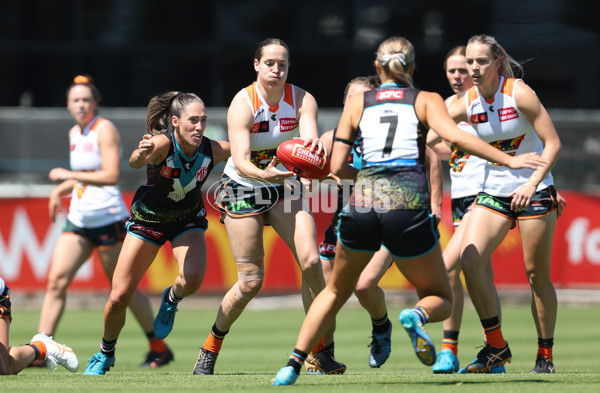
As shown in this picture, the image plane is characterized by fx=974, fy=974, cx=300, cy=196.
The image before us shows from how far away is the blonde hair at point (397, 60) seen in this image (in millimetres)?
6266

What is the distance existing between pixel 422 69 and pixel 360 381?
15.5 metres

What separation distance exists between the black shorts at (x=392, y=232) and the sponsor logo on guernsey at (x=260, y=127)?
1.73 metres

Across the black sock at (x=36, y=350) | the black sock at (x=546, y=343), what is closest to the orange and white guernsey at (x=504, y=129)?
the black sock at (x=546, y=343)

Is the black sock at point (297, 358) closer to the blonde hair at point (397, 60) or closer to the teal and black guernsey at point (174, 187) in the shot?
the blonde hair at point (397, 60)

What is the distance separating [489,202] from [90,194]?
13.6 feet

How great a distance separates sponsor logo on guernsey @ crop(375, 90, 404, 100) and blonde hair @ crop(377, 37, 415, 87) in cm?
14

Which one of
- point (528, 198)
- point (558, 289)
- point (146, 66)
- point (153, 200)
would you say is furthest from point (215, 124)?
point (528, 198)

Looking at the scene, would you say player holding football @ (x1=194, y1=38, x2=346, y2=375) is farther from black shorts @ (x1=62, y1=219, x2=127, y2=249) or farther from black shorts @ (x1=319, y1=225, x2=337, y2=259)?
black shorts @ (x1=62, y1=219, x2=127, y2=249)

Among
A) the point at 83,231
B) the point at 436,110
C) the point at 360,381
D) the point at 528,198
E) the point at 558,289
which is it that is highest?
the point at 436,110

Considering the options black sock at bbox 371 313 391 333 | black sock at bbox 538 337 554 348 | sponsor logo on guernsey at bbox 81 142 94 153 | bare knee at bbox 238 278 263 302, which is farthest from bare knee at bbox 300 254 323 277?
sponsor logo on guernsey at bbox 81 142 94 153

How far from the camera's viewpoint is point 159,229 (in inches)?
310

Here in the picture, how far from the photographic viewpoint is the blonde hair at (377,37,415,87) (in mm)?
6266

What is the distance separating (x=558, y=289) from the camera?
15961mm

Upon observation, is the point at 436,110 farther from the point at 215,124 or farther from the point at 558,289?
the point at 215,124
